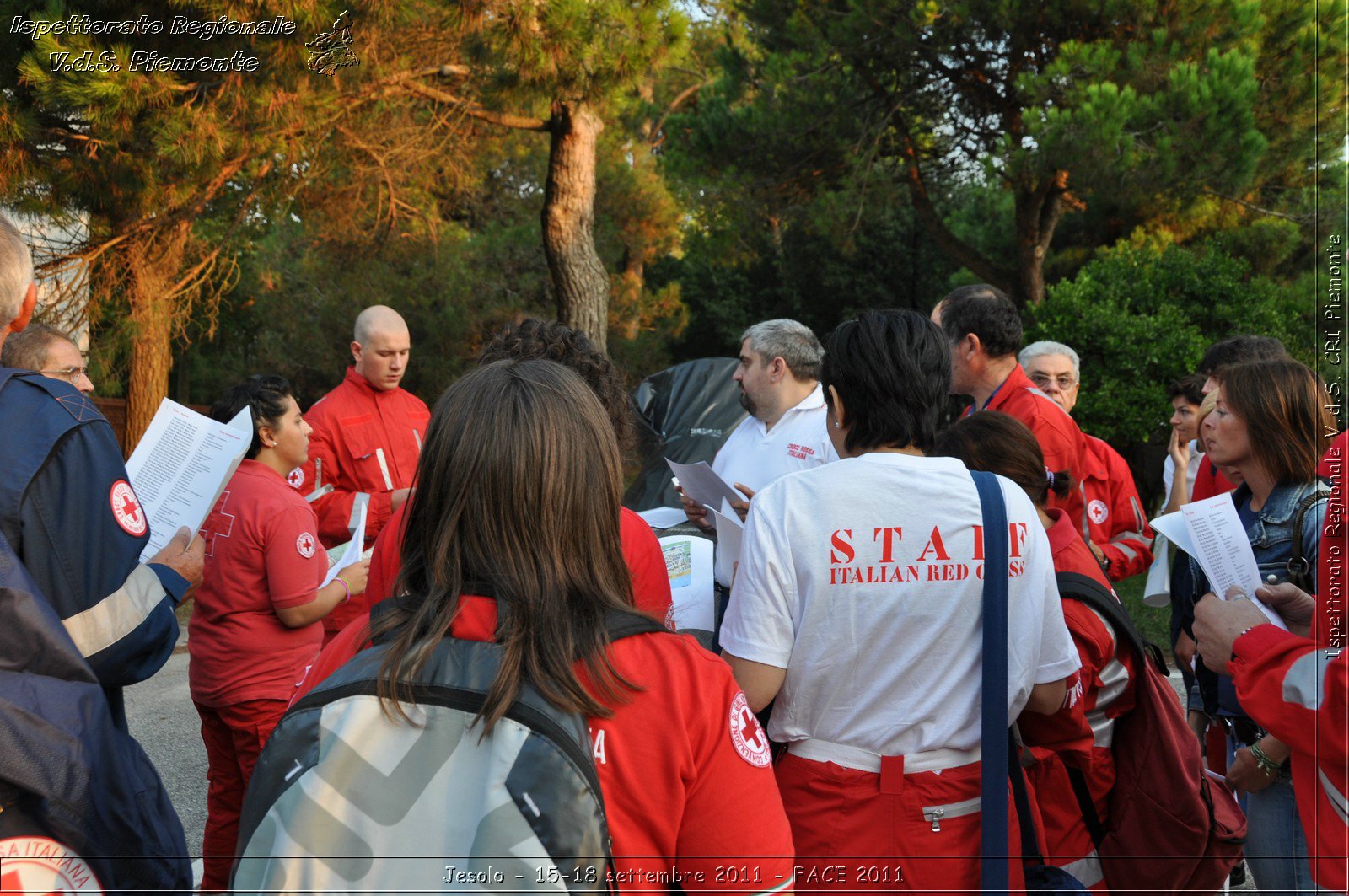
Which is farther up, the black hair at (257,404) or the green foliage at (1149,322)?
the green foliage at (1149,322)

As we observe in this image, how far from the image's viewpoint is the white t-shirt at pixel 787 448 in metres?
4.30

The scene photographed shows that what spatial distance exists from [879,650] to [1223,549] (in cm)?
97

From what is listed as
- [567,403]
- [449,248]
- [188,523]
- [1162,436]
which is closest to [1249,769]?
[567,403]

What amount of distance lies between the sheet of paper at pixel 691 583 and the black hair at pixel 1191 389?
11.7 feet

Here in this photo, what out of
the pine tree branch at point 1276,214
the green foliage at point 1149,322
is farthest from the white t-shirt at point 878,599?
the pine tree branch at point 1276,214

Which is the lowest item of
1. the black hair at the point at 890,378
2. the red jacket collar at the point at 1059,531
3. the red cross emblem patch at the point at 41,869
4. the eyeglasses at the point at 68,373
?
the red cross emblem patch at the point at 41,869

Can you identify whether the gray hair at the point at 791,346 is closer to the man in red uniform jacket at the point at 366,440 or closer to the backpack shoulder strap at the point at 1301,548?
the man in red uniform jacket at the point at 366,440

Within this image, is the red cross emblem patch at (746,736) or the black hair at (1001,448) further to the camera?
the black hair at (1001,448)

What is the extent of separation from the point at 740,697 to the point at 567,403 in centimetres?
49

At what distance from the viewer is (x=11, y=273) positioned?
190 centimetres

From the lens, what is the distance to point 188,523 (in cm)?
259

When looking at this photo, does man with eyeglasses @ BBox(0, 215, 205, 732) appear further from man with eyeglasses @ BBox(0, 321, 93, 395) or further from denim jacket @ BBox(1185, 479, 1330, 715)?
denim jacket @ BBox(1185, 479, 1330, 715)

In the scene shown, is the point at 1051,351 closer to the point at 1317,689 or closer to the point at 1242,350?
the point at 1242,350

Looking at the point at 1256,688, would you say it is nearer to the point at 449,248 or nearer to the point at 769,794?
the point at 769,794
